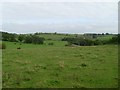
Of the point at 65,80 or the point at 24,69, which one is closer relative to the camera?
the point at 65,80

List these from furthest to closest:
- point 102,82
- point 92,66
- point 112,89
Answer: point 92,66
point 102,82
point 112,89

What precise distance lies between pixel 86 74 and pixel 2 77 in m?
4.17

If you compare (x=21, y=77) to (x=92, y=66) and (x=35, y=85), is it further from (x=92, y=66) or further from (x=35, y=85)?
(x=92, y=66)

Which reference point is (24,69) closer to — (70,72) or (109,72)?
(70,72)

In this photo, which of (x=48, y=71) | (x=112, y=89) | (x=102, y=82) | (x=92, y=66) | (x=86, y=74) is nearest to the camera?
(x=112, y=89)

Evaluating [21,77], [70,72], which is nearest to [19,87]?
[21,77]

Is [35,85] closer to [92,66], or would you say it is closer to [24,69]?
[24,69]

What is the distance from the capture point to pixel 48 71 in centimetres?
1270

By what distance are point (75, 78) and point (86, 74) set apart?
109cm

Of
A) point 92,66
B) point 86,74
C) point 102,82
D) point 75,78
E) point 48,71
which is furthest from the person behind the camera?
point 92,66

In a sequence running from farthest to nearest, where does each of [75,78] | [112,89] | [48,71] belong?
[48,71], [75,78], [112,89]

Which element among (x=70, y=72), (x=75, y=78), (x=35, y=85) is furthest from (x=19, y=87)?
(x=70, y=72)

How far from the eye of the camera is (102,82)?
1033 centimetres

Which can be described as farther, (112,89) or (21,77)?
(21,77)
